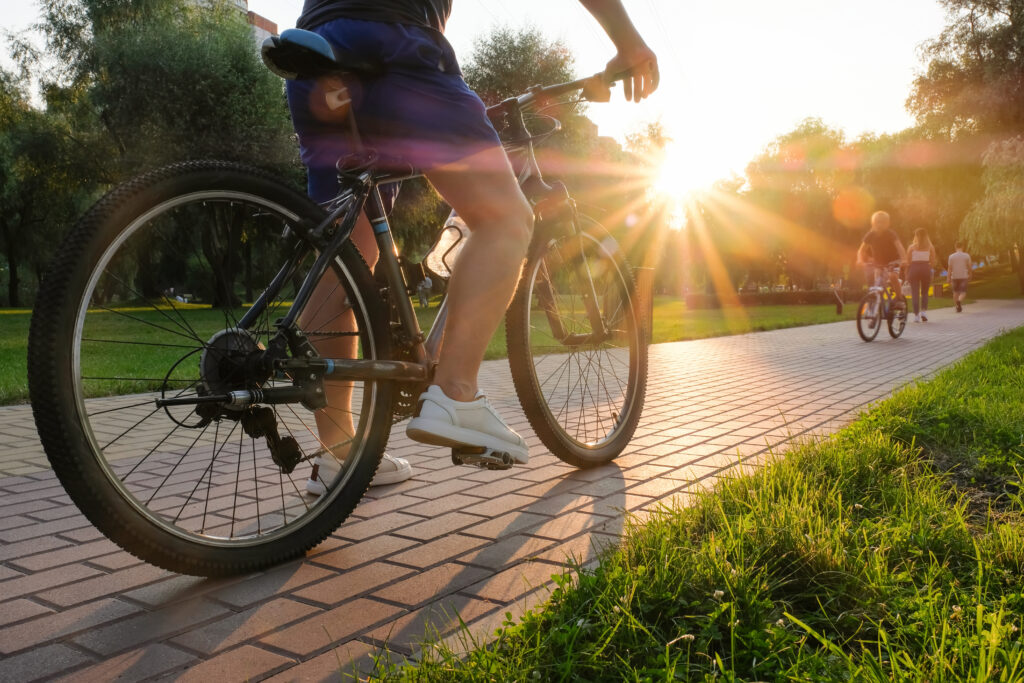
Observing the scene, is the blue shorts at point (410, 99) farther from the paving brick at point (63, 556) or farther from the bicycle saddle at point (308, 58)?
the paving brick at point (63, 556)

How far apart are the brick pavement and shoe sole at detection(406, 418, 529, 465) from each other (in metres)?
0.26

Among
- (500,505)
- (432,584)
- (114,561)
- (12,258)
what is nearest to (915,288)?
(500,505)

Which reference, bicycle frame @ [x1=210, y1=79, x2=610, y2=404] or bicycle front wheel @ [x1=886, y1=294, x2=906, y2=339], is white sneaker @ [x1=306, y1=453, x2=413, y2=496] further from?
bicycle front wheel @ [x1=886, y1=294, x2=906, y2=339]

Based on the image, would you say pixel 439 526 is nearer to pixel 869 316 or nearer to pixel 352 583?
pixel 352 583

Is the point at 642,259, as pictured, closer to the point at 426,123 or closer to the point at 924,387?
the point at 924,387

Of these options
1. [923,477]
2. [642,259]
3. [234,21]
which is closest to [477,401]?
[923,477]

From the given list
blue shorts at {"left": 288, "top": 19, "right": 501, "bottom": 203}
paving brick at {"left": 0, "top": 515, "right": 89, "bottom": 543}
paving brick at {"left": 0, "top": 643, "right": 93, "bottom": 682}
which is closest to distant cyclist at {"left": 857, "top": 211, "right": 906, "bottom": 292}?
blue shorts at {"left": 288, "top": 19, "right": 501, "bottom": 203}

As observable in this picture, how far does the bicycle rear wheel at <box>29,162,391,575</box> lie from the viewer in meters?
1.92

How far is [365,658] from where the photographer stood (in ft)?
5.80

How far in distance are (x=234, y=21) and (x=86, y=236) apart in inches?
1166

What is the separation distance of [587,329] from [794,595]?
2064 millimetres

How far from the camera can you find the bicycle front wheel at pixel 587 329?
3.52 metres

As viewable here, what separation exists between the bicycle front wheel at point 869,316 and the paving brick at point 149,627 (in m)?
11.2

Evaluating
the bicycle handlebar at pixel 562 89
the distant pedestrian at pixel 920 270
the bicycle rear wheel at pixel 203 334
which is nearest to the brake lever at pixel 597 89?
the bicycle handlebar at pixel 562 89
